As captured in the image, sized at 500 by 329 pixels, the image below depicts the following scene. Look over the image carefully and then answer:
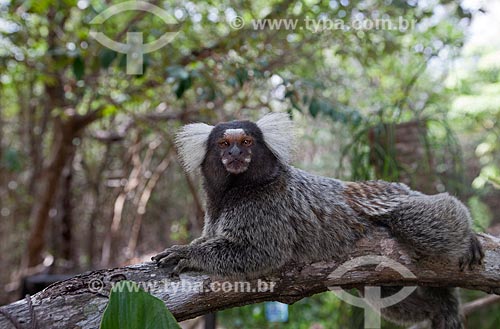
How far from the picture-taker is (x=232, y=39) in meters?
5.26

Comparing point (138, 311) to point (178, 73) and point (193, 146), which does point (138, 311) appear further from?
point (178, 73)

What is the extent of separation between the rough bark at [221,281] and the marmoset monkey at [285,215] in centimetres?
7

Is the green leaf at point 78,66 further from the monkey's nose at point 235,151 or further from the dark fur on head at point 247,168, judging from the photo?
the monkey's nose at point 235,151

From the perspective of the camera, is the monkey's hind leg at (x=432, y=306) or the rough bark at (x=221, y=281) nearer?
the rough bark at (x=221, y=281)

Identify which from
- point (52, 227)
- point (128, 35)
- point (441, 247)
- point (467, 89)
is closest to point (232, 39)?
point (128, 35)

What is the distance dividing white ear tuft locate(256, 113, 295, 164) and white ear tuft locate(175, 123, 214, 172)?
36 centimetres

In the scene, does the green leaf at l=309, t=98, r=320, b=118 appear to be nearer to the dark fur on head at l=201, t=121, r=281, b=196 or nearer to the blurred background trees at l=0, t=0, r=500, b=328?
the blurred background trees at l=0, t=0, r=500, b=328

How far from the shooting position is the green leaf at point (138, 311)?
2051 millimetres

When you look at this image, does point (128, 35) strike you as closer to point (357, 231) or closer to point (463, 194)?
point (357, 231)

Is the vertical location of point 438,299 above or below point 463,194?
below

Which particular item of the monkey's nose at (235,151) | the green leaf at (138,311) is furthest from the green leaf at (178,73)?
the green leaf at (138,311)

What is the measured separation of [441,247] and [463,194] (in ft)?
7.58

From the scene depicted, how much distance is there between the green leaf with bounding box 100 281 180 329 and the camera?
6.73 feet

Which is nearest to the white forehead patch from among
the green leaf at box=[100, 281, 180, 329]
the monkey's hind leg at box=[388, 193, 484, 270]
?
the monkey's hind leg at box=[388, 193, 484, 270]
